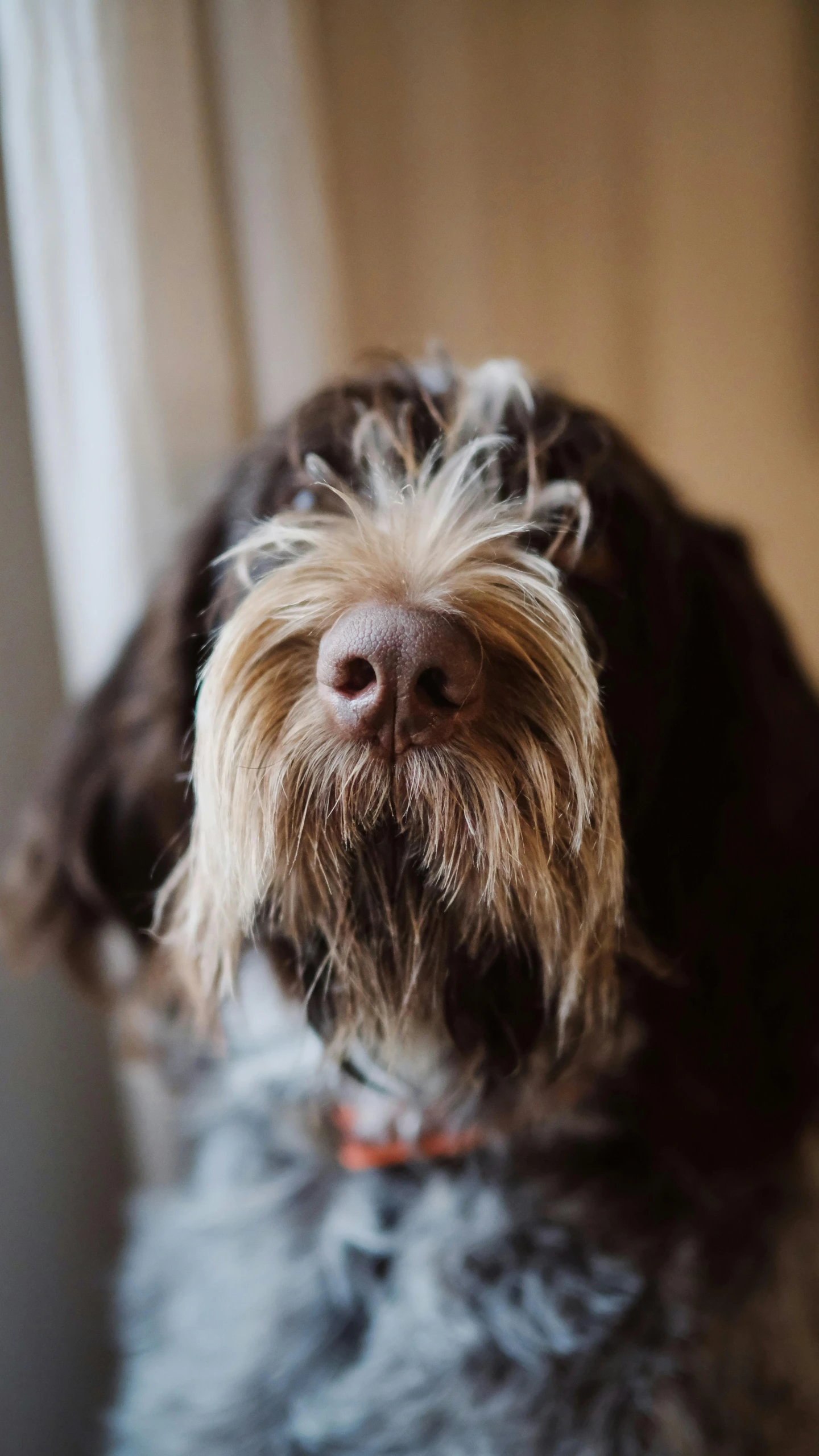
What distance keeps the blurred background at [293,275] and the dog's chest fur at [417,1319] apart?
348 millimetres

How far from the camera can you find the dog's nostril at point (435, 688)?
0.57 m

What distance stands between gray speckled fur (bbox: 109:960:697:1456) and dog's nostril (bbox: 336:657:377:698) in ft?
1.62

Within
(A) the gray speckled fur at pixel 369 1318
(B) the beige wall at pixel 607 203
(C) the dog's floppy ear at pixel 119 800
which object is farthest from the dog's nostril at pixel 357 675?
(B) the beige wall at pixel 607 203

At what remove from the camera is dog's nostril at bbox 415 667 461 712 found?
57cm

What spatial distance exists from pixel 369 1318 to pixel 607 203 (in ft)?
5.20

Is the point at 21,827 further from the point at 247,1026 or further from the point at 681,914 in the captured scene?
the point at 681,914

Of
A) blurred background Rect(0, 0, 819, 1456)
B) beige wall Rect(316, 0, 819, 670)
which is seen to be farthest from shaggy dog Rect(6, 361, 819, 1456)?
beige wall Rect(316, 0, 819, 670)

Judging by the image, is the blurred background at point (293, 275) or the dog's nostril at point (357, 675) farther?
the blurred background at point (293, 275)

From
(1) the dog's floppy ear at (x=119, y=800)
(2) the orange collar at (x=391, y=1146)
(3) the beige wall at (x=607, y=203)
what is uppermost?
(3) the beige wall at (x=607, y=203)

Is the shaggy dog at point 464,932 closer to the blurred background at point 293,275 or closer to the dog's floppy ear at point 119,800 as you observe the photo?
the dog's floppy ear at point 119,800

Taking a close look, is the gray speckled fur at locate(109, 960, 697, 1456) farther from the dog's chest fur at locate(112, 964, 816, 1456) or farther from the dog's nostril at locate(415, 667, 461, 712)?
the dog's nostril at locate(415, 667, 461, 712)

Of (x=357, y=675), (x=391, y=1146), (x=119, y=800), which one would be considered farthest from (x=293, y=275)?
(x=391, y=1146)

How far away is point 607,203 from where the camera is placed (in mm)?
1540

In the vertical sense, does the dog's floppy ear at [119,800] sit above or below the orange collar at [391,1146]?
above
